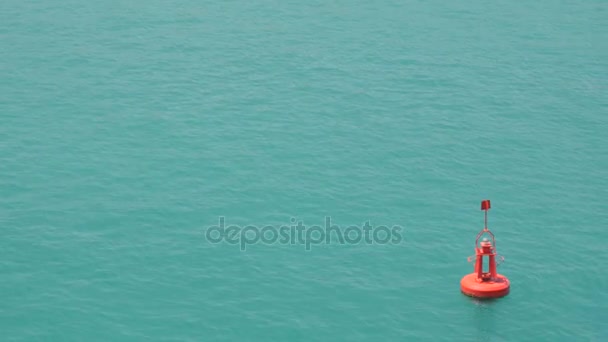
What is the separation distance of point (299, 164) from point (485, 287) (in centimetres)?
1876

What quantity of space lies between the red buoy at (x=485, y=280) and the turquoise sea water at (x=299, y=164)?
0.74 m

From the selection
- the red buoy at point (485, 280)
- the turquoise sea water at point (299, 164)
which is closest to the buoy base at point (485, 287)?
the red buoy at point (485, 280)

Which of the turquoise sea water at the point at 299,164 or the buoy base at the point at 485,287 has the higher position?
the turquoise sea water at the point at 299,164

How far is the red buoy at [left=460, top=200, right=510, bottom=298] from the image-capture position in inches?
1861

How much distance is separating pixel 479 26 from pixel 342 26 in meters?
12.6

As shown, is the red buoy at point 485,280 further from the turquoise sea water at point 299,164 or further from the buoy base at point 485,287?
the turquoise sea water at point 299,164

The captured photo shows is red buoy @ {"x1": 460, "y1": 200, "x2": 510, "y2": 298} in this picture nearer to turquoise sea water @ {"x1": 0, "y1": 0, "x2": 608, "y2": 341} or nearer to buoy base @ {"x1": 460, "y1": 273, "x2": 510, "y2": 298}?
buoy base @ {"x1": 460, "y1": 273, "x2": 510, "y2": 298}

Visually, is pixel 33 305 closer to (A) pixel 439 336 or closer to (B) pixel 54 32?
(A) pixel 439 336

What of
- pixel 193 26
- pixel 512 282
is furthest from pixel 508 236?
pixel 193 26

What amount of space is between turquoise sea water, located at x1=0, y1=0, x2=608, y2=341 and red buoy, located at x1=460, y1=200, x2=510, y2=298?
0.74 meters

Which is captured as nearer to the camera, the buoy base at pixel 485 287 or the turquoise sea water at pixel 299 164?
the turquoise sea water at pixel 299 164

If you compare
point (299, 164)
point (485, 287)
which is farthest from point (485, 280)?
point (299, 164)

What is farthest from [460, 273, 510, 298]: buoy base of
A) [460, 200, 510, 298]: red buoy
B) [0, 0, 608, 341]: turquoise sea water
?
[0, 0, 608, 341]: turquoise sea water

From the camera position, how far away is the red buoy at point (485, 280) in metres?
47.3
